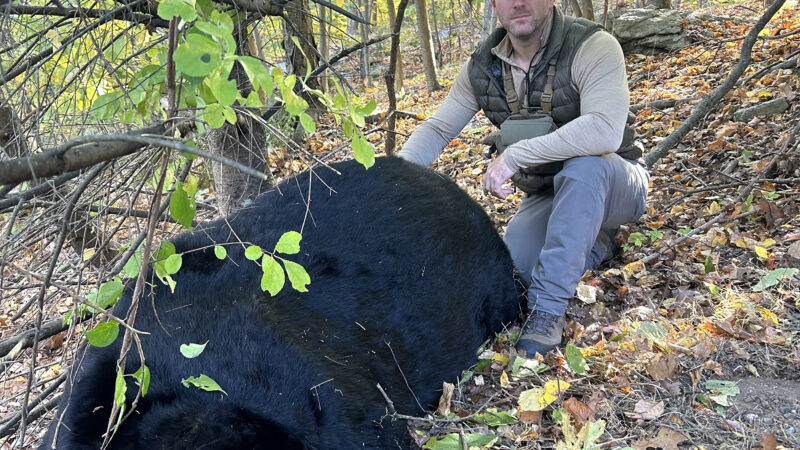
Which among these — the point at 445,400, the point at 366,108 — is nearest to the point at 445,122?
the point at 445,400

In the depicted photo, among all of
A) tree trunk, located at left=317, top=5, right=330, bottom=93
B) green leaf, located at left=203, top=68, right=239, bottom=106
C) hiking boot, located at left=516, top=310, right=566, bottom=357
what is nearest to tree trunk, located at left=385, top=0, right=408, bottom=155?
tree trunk, located at left=317, top=5, right=330, bottom=93

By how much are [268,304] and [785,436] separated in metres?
1.98

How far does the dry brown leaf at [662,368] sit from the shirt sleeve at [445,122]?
1.86m

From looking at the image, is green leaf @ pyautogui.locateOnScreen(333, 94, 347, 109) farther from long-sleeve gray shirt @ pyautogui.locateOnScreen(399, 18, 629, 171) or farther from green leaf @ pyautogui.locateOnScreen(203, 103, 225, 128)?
long-sleeve gray shirt @ pyautogui.locateOnScreen(399, 18, 629, 171)

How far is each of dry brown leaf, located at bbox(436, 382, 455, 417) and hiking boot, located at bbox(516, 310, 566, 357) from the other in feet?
1.89

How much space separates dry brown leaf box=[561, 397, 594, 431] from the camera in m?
2.42

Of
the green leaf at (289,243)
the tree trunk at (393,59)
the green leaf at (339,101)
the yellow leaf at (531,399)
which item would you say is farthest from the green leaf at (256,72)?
the tree trunk at (393,59)

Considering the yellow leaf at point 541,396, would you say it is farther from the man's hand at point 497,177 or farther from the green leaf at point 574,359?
the man's hand at point 497,177

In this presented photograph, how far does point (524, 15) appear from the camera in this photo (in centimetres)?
344

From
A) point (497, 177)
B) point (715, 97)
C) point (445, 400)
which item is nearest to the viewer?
point (445, 400)

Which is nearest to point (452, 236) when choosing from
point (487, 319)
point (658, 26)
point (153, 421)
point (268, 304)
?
point (487, 319)

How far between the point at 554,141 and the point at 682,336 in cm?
120

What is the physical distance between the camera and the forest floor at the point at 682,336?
2.37 metres

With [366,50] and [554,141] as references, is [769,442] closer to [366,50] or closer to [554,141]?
[554,141]
